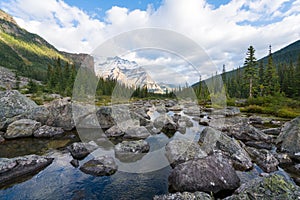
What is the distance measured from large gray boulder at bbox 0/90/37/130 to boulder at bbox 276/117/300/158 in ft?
67.8

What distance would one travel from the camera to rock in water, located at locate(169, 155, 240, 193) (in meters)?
6.36

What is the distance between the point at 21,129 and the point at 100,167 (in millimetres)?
9084

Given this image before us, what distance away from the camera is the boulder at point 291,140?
9.89 m

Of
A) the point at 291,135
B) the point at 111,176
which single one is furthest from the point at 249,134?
the point at 111,176

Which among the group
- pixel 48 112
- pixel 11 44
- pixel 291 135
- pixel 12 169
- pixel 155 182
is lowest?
pixel 155 182

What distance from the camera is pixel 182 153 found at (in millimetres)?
8969

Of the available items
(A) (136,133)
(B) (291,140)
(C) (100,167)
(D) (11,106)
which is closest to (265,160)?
(B) (291,140)

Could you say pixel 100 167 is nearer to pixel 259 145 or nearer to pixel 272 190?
pixel 272 190

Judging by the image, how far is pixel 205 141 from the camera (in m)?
10.9

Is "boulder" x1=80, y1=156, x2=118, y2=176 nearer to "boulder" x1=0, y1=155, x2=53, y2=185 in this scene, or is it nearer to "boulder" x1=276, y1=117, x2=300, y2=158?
"boulder" x1=0, y1=155, x2=53, y2=185

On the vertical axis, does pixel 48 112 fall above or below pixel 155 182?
above

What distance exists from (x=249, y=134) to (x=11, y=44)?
247240mm

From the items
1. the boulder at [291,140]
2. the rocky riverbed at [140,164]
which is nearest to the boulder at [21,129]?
the rocky riverbed at [140,164]

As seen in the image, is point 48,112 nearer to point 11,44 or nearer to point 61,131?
point 61,131
